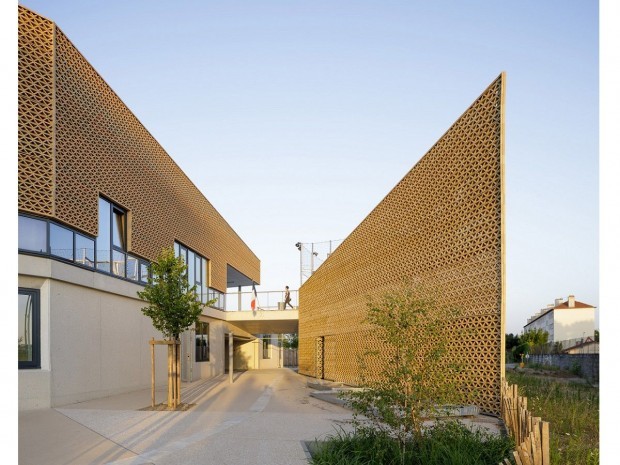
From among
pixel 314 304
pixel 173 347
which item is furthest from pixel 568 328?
pixel 173 347

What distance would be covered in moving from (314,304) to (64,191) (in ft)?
52.8

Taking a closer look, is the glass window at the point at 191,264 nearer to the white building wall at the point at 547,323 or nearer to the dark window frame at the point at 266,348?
the dark window frame at the point at 266,348

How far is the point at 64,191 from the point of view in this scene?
45.1ft

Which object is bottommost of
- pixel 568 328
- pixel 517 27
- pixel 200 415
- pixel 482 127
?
pixel 568 328

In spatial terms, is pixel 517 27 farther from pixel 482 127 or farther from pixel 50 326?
pixel 50 326

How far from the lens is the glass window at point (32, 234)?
493 inches

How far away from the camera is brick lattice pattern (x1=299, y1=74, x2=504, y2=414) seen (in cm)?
1102

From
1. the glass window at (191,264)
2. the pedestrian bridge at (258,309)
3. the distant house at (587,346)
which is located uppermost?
the glass window at (191,264)

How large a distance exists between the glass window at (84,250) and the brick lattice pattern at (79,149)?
0.92ft

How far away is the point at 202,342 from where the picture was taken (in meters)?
27.2

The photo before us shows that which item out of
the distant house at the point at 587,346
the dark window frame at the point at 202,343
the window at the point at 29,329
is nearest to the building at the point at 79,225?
the window at the point at 29,329

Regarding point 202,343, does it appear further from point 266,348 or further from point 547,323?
point 547,323
